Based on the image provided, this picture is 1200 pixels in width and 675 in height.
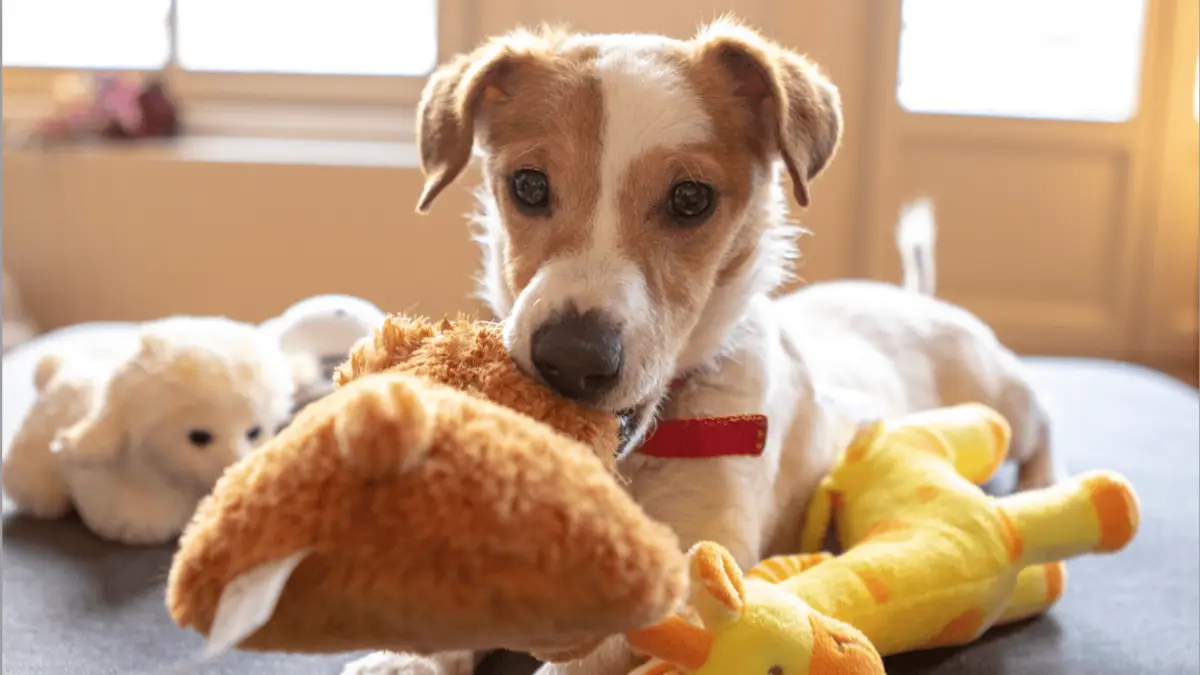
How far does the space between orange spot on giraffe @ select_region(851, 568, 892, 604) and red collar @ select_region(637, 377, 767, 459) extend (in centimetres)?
22

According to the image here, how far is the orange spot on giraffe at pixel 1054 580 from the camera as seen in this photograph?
143cm

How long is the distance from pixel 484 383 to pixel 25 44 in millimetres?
3889

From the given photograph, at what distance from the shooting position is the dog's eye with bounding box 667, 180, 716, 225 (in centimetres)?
132

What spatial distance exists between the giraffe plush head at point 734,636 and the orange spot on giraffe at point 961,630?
293 mm

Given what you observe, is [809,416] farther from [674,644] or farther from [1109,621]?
[674,644]

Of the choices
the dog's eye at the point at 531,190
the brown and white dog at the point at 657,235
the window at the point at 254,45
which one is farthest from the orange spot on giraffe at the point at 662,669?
the window at the point at 254,45

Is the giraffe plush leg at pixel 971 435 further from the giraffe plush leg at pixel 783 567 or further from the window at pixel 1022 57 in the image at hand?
the window at pixel 1022 57

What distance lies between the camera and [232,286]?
143 inches

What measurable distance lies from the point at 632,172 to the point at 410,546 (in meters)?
0.69

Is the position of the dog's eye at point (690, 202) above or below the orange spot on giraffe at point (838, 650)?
above

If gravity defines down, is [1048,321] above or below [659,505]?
below

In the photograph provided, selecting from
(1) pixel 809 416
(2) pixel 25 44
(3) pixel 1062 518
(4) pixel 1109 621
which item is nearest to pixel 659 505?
(1) pixel 809 416

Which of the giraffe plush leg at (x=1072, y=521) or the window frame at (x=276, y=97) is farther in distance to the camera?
the window frame at (x=276, y=97)

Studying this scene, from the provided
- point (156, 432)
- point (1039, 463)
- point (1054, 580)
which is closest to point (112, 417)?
point (156, 432)
